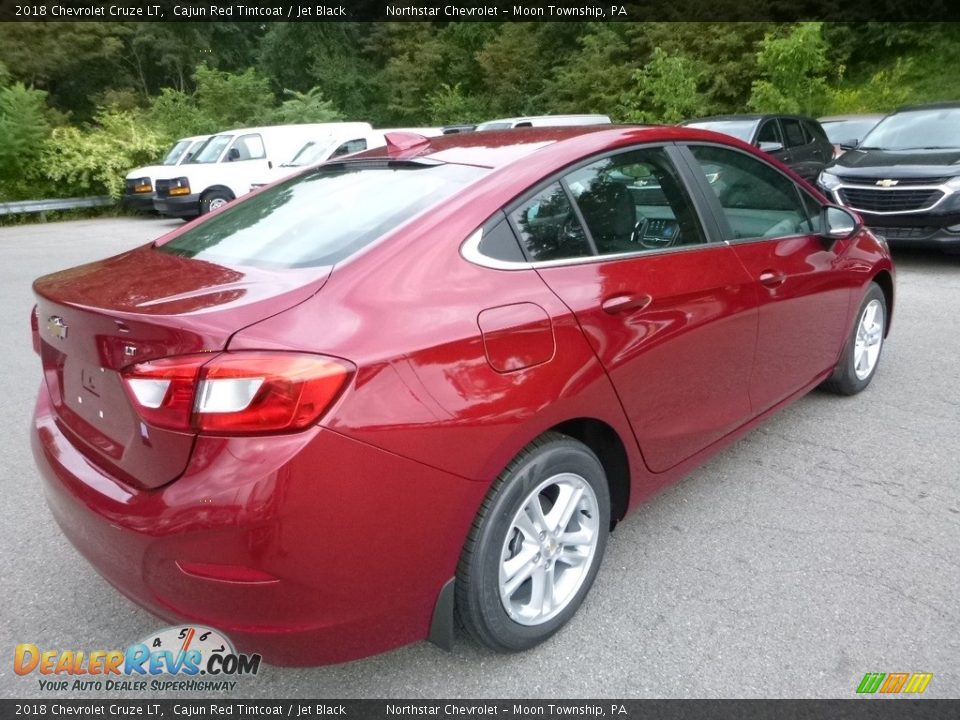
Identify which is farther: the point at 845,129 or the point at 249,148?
the point at 249,148

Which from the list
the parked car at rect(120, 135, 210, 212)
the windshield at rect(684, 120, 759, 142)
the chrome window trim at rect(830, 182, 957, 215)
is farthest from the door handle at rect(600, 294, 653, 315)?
the parked car at rect(120, 135, 210, 212)

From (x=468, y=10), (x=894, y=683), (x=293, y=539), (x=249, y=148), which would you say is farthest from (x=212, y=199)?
(x=468, y=10)

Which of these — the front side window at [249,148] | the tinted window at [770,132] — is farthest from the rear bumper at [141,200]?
the tinted window at [770,132]

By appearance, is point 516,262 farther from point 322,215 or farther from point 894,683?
point 894,683

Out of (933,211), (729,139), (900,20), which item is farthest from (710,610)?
(900,20)

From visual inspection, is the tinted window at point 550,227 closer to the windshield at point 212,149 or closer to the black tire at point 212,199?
the black tire at point 212,199

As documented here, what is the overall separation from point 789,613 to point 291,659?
164cm

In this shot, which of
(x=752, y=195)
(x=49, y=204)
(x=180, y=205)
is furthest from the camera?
(x=49, y=204)

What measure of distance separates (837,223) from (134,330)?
3381 mm

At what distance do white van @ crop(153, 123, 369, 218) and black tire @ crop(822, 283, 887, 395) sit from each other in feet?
43.1

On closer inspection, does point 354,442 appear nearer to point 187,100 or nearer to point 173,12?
point 187,100

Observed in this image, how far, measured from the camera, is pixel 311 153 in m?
15.7

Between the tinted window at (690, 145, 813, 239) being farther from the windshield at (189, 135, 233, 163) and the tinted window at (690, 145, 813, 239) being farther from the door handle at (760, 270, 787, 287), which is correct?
the windshield at (189, 135, 233, 163)

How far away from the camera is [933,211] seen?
7418mm
